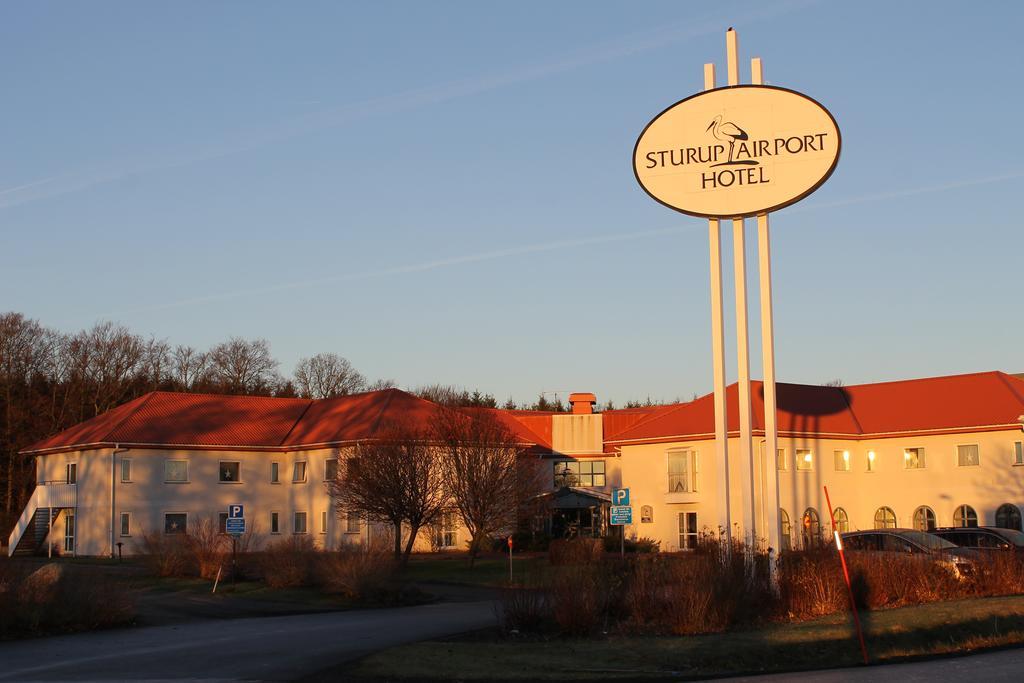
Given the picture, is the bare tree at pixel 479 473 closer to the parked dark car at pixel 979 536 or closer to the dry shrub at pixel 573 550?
the dry shrub at pixel 573 550

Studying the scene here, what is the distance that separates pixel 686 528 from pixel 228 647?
35.4 m

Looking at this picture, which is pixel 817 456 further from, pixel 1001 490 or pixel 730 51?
pixel 730 51

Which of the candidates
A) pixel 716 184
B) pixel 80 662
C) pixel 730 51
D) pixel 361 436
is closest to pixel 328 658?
pixel 80 662

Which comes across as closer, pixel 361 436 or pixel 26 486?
pixel 361 436

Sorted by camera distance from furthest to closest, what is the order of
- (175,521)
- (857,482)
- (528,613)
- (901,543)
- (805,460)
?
(175,521), (857,482), (805,460), (901,543), (528,613)

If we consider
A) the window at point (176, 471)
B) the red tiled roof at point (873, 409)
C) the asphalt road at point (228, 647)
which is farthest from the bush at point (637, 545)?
the asphalt road at point (228, 647)

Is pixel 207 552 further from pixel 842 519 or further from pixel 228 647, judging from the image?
pixel 842 519

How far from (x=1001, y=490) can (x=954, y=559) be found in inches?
1059

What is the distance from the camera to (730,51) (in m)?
23.9

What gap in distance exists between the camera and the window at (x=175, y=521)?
54812 millimetres

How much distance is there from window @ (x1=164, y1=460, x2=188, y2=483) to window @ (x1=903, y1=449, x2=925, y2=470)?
34011 mm

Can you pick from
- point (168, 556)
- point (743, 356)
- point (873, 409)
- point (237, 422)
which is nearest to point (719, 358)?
point (743, 356)

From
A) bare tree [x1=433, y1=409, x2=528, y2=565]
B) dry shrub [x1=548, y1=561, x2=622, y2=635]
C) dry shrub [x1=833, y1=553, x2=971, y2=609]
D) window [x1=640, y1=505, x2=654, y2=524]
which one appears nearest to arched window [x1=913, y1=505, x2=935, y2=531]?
window [x1=640, y1=505, x2=654, y2=524]

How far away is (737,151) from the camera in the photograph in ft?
77.8
